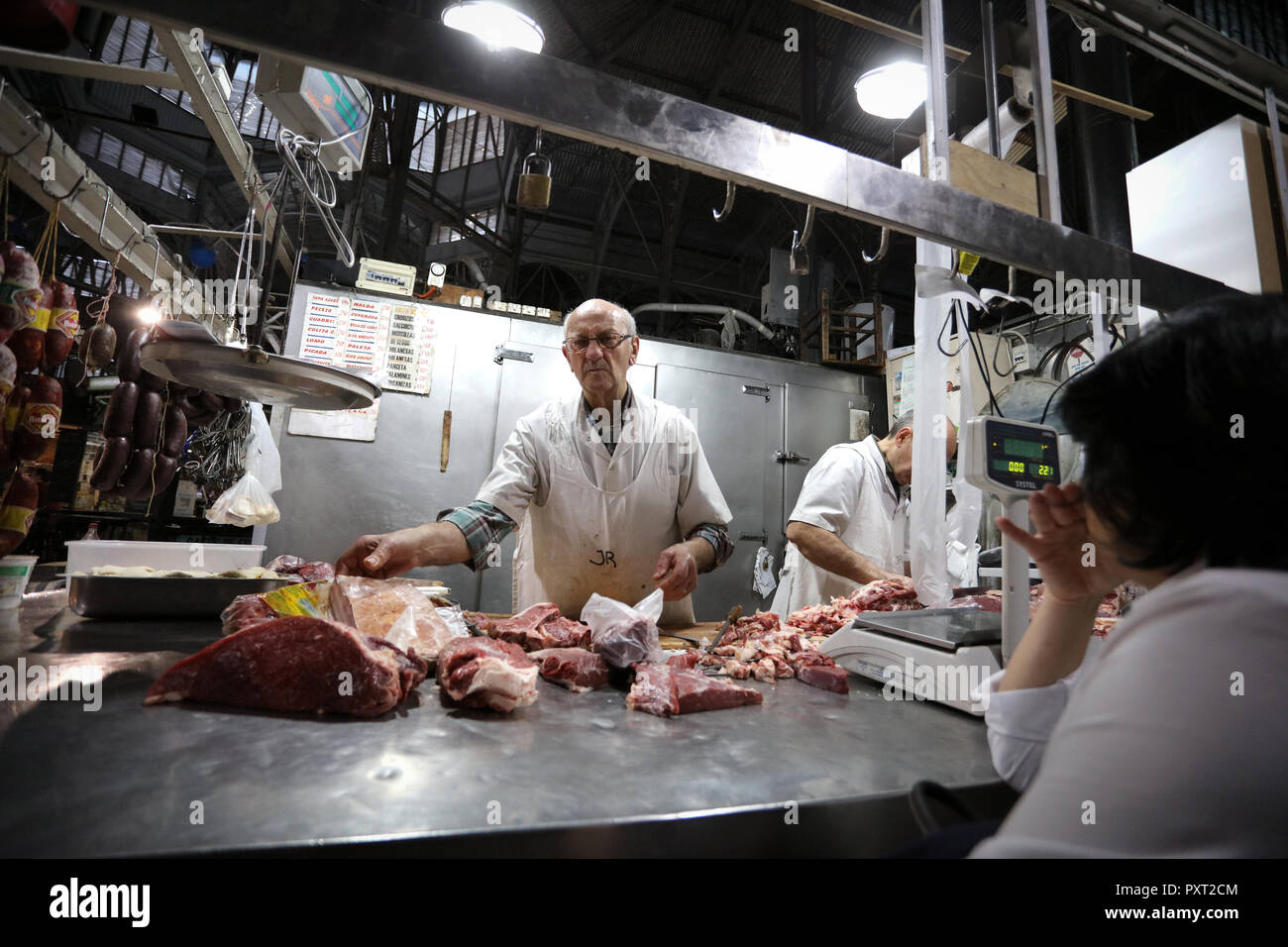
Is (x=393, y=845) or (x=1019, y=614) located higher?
(x=1019, y=614)

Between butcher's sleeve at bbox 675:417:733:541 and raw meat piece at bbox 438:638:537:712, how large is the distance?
1892 mm

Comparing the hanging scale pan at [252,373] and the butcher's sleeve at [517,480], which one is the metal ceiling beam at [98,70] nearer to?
the hanging scale pan at [252,373]

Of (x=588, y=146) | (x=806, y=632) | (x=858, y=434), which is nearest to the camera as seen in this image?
(x=806, y=632)

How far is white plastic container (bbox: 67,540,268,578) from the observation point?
7.97 ft

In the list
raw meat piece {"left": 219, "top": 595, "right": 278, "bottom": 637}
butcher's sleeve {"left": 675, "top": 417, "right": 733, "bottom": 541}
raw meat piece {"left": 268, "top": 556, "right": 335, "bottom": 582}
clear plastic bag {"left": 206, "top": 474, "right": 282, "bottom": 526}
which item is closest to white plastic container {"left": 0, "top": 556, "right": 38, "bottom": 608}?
raw meat piece {"left": 268, "top": 556, "right": 335, "bottom": 582}

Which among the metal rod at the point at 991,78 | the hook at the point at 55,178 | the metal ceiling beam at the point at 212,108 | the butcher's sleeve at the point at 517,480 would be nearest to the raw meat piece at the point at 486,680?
the metal ceiling beam at the point at 212,108

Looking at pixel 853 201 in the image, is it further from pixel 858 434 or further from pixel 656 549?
pixel 858 434

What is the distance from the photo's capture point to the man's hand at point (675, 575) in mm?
2412

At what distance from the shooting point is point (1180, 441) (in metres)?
0.75

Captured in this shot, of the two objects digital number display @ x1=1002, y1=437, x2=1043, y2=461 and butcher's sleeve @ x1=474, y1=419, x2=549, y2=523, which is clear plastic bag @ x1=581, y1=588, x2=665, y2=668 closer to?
digital number display @ x1=1002, y1=437, x2=1043, y2=461

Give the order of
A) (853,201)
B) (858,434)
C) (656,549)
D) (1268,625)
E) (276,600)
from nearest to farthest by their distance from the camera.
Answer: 1. (1268,625)
2. (853,201)
3. (276,600)
4. (656,549)
5. (858,434)

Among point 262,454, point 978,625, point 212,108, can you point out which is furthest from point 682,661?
point 262,454

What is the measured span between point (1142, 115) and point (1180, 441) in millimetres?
2717

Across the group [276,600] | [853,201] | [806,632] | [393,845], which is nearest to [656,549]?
[806,632]
